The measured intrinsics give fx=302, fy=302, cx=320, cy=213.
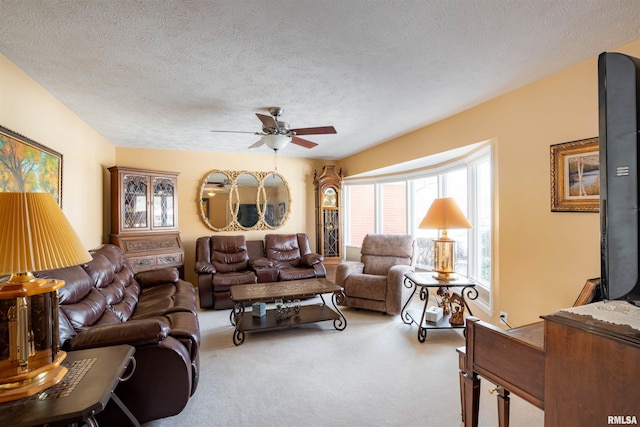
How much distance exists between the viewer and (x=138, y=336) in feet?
5.81

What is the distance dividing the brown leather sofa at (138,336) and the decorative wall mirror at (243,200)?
112 inches

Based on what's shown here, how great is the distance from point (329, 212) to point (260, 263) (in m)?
1.81

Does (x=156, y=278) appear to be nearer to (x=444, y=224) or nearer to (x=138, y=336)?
(x=138, y=336)

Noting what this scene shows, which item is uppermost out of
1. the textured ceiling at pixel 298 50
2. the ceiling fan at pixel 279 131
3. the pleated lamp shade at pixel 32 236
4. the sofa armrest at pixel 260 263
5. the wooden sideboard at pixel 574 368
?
the textured ceiling at pixel 298 50

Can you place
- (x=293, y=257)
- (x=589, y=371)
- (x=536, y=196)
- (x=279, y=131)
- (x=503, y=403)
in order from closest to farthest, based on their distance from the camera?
1. (x=589, y=371)
2. (x=503, y=403)
3. (x=536, y=196)
4. (x=279, y=131)
5. (x=293, y=257)

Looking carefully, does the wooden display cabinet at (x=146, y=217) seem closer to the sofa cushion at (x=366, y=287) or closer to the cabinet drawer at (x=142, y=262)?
the cabinet drawer at (x=142, y=262)

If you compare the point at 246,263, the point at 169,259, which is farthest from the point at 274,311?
the point at 169,259

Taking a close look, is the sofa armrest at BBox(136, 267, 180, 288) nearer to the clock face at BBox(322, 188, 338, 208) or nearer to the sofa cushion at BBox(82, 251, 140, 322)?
the sofa cushion at BBox(82, 251, 140, 322)

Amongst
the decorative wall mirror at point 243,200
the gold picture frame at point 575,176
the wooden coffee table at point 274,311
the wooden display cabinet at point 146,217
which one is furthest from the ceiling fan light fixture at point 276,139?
the decorative wall mirror at point 243,200

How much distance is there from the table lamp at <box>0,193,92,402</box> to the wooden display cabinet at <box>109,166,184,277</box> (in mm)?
3190

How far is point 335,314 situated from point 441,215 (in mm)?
1642

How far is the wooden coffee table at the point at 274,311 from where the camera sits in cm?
325

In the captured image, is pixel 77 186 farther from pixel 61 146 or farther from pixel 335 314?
pixel 335 314

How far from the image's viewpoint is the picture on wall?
6.84ft
